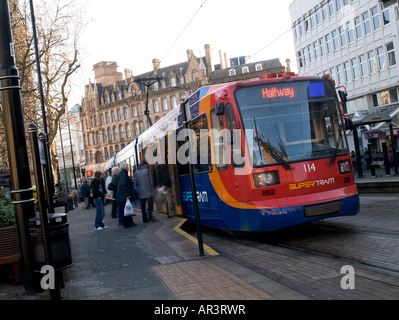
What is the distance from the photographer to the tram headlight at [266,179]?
7.81 m

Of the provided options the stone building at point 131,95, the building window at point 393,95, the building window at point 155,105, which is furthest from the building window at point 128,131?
the building window at point 393,95

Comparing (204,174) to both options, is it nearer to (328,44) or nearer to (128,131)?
(328,44)

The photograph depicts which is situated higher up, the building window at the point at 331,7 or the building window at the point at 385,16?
the building window at the point at 331,7

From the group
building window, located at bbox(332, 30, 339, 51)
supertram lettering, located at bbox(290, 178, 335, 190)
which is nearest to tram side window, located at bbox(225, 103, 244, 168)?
supertram lettering, located at bbox(290, 178, 335, 190)

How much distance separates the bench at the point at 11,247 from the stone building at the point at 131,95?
63979 mm

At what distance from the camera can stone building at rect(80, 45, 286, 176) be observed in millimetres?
77125

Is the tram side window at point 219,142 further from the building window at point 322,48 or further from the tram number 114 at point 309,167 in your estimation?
the building window at point 322,48

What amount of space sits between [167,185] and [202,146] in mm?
3478

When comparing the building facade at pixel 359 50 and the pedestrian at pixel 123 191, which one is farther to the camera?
the building facade at pixel 359 50

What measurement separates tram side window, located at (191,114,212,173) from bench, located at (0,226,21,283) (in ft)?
12.8

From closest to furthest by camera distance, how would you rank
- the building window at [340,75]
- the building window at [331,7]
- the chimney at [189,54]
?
the building window at [331,7]
the building window at [340,75]
the chimney at [189,54]

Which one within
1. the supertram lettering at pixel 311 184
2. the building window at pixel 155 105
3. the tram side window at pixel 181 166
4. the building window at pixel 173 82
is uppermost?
the building window at pixel 173 82

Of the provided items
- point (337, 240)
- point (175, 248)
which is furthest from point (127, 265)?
point (337, 240)

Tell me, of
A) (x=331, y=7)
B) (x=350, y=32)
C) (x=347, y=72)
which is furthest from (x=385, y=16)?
(x=331, y=7)
